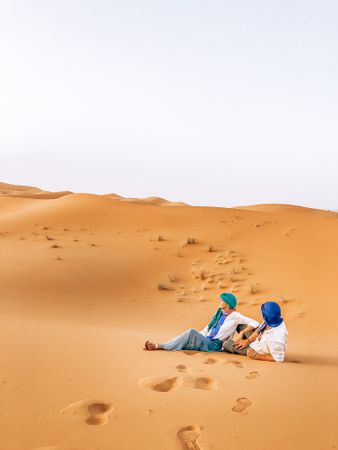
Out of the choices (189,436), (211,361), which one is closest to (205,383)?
(211,361)

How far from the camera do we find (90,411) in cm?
342

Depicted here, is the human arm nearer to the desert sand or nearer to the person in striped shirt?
the person in striped shirt

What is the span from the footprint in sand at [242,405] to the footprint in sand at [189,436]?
49 centimetres

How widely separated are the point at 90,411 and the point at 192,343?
2441 mm

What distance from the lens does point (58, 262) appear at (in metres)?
12.3

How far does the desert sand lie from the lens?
318 centimetres

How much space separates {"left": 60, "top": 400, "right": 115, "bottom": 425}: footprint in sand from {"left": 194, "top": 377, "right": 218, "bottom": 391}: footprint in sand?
3.00 feet

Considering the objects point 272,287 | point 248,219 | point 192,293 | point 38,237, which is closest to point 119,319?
point 192,293

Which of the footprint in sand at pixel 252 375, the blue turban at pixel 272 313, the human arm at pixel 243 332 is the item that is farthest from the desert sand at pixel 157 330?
the blue turban at pixel 272 313

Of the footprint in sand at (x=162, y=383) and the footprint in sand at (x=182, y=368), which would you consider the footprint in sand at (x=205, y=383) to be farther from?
the footprint in sand at (x=182, y=368)

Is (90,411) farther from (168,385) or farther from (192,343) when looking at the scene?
(192,343)

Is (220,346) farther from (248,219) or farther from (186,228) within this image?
(248,219)

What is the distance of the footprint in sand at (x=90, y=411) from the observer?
3.26 metres

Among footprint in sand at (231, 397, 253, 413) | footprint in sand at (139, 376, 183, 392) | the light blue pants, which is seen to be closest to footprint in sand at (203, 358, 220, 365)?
the light blue pants
